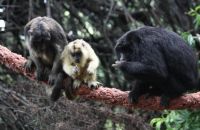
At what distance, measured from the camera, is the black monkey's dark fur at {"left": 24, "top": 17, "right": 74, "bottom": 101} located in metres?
5.46

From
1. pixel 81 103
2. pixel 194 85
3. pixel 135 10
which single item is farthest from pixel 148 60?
pixel 135 10

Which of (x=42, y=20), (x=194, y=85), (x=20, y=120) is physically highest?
(x=42, y=20)

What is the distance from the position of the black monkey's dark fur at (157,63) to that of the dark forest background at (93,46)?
47 cm

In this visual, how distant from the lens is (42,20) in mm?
5645

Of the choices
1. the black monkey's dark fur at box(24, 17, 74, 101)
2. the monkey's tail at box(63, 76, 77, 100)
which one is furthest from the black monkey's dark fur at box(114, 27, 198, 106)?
the black monkey's dark fur at box(24, 17, 74, 101)

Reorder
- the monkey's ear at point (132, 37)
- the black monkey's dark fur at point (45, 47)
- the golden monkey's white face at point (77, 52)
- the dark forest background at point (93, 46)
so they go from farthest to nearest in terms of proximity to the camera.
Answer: the dark forest background at point (93, 46) < the monkey's ear at point (132, 37) < the black monkey's dark fur at point (45, 47) < the golden monkey's white face at point (77, 52)

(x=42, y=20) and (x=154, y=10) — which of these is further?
(x=154, y=10)

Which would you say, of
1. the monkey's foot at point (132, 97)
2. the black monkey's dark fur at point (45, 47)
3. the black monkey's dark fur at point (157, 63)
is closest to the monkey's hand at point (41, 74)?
the black monkey's dark fur at point (45, 47)

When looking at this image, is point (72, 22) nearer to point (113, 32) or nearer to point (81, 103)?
point (113, 32)

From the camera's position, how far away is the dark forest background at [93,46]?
6.45 meters

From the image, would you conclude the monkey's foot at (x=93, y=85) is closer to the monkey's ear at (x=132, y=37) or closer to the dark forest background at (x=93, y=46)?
the monkey's ear at (x=132, y=37)

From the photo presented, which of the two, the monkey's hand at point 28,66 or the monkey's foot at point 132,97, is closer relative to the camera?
the monkey's foot at point 132,97

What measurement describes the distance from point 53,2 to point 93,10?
3.16ft

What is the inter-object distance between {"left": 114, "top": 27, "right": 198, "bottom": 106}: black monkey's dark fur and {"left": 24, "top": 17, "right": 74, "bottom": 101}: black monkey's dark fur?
555 mm
